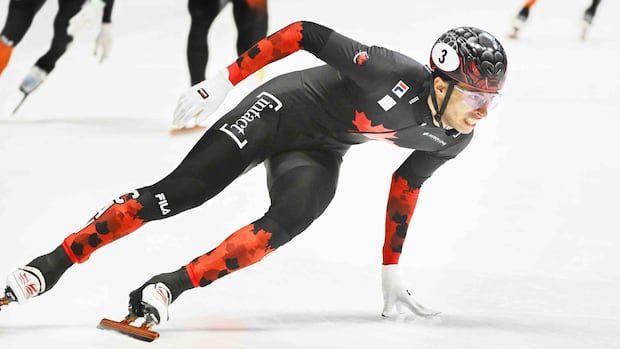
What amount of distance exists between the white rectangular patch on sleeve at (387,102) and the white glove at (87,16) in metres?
3.84

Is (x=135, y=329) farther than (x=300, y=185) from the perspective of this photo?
No

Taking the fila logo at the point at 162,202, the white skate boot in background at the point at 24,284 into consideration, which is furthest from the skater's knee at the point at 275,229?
the white skate boot in background at the point at 24,284

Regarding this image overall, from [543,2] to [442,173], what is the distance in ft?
21.8

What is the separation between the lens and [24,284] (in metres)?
3.49

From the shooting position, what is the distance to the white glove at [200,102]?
3.66 metres

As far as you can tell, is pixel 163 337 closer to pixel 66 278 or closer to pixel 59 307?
pixel 59 307

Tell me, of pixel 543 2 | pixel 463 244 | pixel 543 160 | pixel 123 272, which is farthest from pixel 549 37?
pixel 123 272

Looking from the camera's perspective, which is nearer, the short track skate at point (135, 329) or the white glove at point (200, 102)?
the short track skate at point (135, 329)

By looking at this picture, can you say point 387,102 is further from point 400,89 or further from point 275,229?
point 275,229

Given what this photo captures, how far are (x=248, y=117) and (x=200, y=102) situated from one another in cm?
27

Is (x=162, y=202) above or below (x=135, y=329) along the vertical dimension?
above

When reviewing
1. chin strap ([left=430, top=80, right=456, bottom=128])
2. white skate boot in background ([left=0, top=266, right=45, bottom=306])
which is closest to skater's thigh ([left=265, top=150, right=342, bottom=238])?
chin strap ([left=430, top=80, right=456, bottom=128])

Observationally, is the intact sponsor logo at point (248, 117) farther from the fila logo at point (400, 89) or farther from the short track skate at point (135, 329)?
the short track skate at point (135, 329)

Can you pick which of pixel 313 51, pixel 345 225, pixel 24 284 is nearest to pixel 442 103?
pixel 313 51
